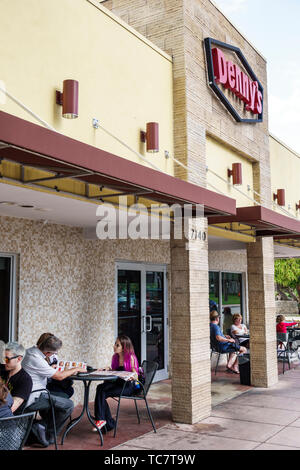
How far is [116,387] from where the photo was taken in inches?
252

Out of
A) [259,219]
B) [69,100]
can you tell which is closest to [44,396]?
[69,100]

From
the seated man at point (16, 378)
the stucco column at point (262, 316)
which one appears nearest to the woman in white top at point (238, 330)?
the stucco column at point (262, 316)

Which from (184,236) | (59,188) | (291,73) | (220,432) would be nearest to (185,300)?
(184,236)

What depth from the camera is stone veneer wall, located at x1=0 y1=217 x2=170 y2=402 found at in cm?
699

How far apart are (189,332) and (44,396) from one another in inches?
87.8

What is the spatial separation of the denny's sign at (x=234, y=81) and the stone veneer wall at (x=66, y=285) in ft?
10.3

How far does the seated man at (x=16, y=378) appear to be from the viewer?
4.87 metres

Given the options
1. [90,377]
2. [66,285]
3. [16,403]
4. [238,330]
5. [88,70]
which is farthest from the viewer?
[238,330]

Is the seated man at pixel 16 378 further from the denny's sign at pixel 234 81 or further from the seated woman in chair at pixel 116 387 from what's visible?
the denny's sign at pixel 234 81

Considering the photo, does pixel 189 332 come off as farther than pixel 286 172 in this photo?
No

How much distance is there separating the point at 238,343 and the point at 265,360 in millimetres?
1808

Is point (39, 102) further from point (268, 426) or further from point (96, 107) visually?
point (268, 426)

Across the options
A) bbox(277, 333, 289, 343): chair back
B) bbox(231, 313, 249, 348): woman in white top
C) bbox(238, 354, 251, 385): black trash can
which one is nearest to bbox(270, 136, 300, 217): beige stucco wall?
bbox(231, 313, 249, 348): woman in white top

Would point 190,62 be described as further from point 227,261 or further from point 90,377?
point 227,261
